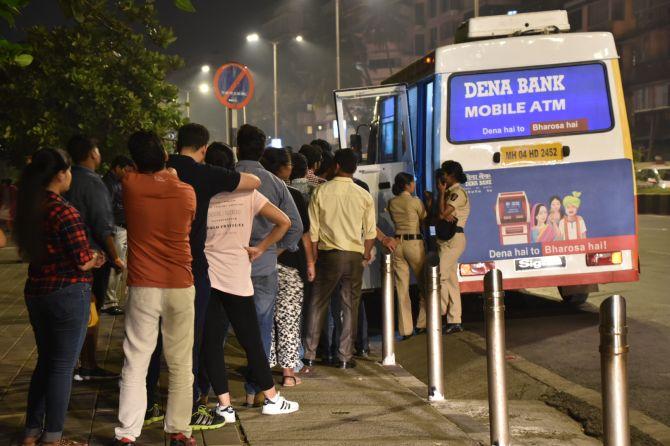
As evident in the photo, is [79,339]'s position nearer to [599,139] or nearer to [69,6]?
[69,6]

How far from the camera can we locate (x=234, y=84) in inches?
531

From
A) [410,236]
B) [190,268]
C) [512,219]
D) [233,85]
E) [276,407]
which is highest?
[233,85]

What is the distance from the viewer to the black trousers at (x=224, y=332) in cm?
645

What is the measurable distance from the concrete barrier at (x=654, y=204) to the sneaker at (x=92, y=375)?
3175 cm

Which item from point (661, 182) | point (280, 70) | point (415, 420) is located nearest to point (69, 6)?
point (415, 420)

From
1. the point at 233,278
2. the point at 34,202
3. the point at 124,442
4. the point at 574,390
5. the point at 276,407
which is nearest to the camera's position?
the point at 34,202

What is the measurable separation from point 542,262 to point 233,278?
551 cm

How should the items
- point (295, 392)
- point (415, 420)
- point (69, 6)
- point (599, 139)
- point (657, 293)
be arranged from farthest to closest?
point (657, 293) < point (599, 139) < point (295, 392) < point (415, 420) < point (69, 6)

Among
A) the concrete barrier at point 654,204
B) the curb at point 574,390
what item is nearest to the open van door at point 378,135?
the curb at point 574,390

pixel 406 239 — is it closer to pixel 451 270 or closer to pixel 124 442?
pixel 451 270

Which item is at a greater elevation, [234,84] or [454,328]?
[234,84]

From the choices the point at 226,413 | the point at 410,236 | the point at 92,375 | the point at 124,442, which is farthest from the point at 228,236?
the point at 410,236

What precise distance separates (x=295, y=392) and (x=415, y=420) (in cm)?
136

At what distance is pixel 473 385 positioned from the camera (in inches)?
347
